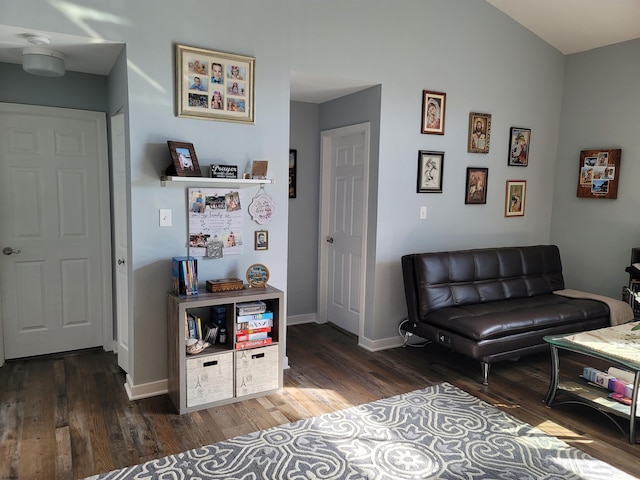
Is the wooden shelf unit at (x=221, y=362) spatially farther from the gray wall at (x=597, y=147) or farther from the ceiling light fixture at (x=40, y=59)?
the gray wall at (x=597, y=147)

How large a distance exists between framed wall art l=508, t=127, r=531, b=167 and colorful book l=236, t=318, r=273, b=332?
2.98 m

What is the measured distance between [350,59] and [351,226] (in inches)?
59.9

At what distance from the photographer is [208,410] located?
3002mm

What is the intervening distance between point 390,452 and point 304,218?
270 cm

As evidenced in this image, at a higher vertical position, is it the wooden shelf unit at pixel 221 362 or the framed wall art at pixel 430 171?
the framed wall art at pixel 430 171

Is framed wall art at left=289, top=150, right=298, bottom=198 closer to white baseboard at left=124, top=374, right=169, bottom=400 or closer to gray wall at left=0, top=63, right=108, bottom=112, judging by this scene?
gray wall at left=0, top=63, right=108, bottom=112

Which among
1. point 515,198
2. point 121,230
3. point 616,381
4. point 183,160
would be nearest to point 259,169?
point 183,160

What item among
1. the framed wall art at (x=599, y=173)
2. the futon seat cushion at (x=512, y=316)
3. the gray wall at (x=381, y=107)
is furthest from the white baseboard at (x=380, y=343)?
the framed wall art at (x=599, y=173)

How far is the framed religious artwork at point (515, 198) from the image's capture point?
4.72 metres

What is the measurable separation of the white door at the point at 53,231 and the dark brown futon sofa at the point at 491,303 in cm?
264

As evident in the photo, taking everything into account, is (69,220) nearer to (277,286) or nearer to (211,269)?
(211,269)

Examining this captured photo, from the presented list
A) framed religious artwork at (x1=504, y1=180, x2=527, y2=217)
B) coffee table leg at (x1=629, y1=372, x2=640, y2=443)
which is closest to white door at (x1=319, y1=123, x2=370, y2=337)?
framed religious artwork at (x1=504, y1=180, x2=527, y2=217)

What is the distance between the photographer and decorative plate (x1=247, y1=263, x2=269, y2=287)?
3303 mm

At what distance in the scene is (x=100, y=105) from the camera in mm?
3781
